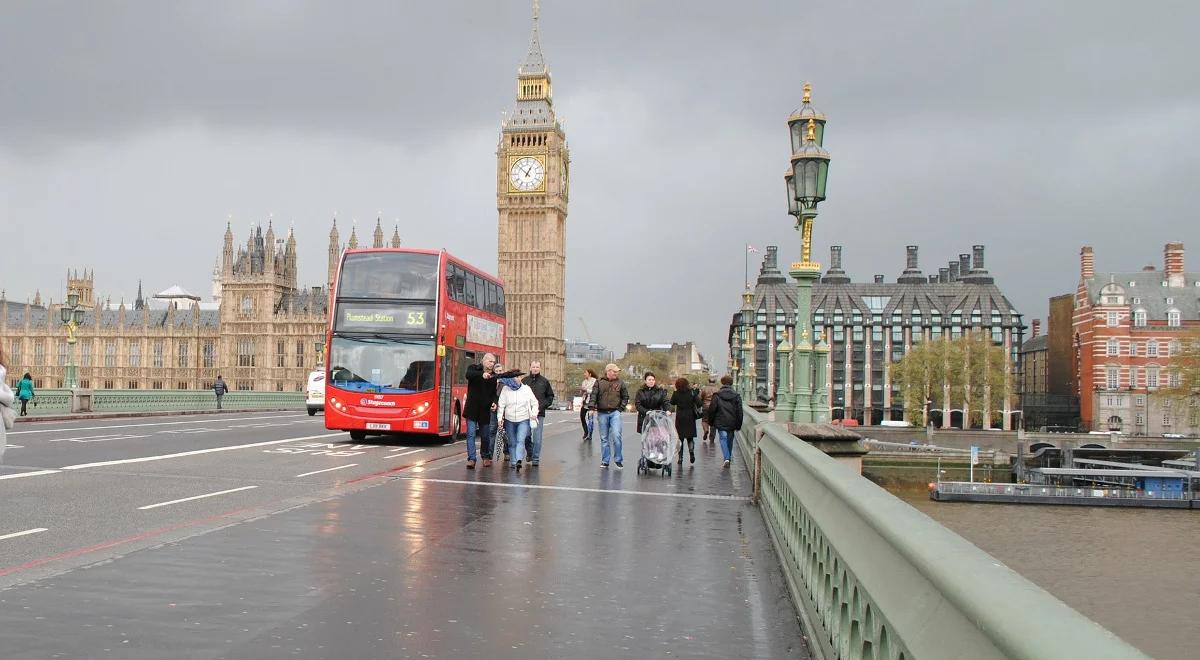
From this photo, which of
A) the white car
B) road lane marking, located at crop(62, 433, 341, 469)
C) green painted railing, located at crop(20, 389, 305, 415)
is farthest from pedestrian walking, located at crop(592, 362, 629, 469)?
the white car

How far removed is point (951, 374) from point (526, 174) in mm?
53720

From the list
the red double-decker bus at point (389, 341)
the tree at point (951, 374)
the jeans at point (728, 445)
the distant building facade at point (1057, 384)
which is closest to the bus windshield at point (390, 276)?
the red double-decker bus at point (389, 341)

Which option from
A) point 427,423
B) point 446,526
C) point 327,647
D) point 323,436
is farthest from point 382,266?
point 327,647

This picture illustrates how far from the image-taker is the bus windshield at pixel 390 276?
74.5ft

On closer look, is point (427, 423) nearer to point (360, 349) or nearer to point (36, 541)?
point (360, 349)

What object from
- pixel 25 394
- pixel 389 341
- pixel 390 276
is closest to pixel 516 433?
pixel 389 341

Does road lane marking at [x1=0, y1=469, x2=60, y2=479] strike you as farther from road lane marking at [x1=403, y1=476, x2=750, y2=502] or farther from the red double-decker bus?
the red double-decker bus

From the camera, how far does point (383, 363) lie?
23.0m

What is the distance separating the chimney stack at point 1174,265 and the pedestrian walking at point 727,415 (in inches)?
3492

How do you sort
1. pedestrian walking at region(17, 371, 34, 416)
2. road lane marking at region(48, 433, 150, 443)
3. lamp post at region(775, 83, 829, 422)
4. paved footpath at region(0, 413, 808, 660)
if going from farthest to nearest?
pedestrian walking at region(17, 371, 34, 416) → road lane marking at region(48, 433, 150, 443) → lamp post at region(775, 83, 829, 422) → paved footpath at region(0, 413, 808, 660)

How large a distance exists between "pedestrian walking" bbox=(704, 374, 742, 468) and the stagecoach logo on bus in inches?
308

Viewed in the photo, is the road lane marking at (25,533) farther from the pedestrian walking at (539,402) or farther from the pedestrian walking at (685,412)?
the pedestrian walking at (685,412)

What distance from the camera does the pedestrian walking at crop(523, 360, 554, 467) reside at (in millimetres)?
18203

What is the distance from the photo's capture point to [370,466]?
17578mm
